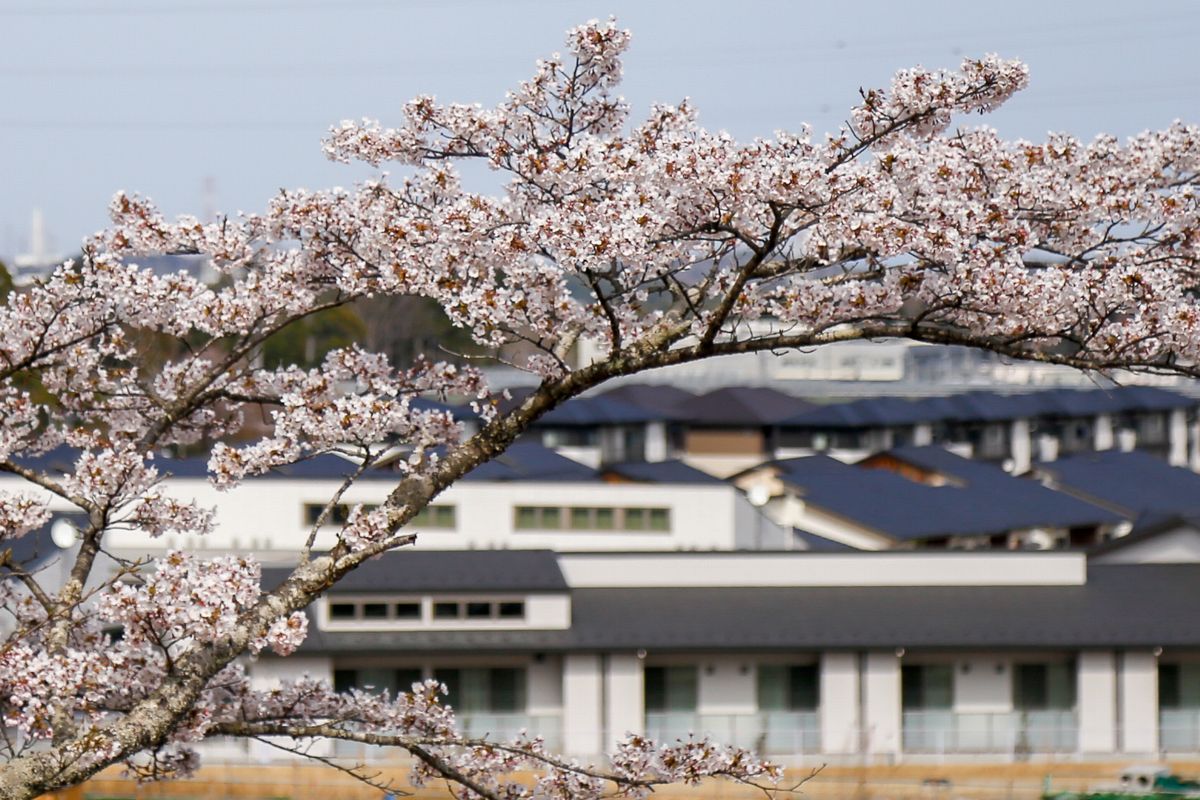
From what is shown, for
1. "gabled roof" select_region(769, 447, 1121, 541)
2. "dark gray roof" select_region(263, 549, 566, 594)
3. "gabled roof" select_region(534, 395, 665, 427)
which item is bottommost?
"dark gray roof" select_region(263, 549, 566, 594)

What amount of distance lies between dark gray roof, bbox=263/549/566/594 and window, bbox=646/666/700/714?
173 cm

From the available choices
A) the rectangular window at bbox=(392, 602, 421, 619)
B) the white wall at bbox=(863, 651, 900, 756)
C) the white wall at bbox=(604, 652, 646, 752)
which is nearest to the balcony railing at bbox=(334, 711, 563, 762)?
the white wall at bbox=(604, 652, 646, 752)

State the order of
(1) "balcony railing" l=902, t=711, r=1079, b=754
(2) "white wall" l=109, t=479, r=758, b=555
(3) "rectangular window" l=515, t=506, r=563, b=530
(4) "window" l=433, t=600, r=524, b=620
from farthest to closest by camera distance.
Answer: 1. (3) "rectangular window" l=515, t=506, r=563, b=530
2. (2) "white wall" l=109, t=479, r=758, b=555
3. (1) "balcony railing" l=902, t=711, r=1079, b=754
4. (4) "window" l=433, t=600, r=524, b=620

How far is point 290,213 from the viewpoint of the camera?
749 centimetres

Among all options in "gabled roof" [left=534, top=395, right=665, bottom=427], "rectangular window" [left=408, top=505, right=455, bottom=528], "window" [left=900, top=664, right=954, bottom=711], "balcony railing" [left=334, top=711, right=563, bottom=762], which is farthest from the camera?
"gabled roof" [left=534, top=395, right=665, bottom=427]

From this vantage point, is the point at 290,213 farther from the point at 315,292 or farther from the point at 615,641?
the point at 615,641

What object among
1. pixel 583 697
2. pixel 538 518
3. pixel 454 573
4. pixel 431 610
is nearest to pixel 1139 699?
pixel 583 697

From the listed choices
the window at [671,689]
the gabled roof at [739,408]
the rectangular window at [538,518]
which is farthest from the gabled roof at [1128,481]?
the window at [671,689]

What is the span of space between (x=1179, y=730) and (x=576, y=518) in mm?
10724

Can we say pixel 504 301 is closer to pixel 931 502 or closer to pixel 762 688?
pixel 762 688

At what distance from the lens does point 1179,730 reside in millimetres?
22891

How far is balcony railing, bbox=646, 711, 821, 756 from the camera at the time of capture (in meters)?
22.4

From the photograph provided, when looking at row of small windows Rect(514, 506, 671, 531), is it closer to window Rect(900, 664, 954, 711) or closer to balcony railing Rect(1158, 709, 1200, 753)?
window Rect(900, 664, 954, 711)

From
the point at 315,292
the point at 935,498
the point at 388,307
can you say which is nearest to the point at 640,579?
the point at 935,498
